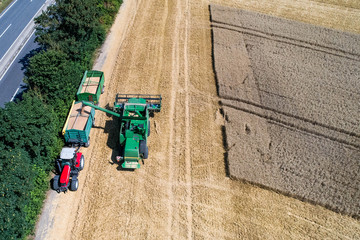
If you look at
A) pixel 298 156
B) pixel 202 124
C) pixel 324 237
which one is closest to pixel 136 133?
pixel 202 124

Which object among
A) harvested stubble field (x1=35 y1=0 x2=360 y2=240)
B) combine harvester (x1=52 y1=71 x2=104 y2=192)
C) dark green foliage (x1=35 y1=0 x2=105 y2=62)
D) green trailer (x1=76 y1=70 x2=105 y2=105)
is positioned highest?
dark green foliage (x1=35 y1=0 x2=105 y2=62)

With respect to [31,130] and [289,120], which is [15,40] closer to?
[31,130]

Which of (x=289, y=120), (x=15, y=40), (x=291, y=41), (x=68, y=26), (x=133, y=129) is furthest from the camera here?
(x=291, y=41)

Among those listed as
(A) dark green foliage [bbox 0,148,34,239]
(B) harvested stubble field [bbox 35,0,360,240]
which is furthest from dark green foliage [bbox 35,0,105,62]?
(A) dark green foliage [bbox 0,148,34,239]

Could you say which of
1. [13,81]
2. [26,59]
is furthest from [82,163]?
[26,59]

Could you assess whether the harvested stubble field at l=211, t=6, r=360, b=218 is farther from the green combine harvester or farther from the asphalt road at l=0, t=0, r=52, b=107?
the asphalt road at l=0, t=0, r=52, b=107

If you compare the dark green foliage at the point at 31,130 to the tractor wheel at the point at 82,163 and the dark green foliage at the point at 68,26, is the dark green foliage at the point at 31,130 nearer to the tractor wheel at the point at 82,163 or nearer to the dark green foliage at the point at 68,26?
the tractor wheel at the point at 82,163
